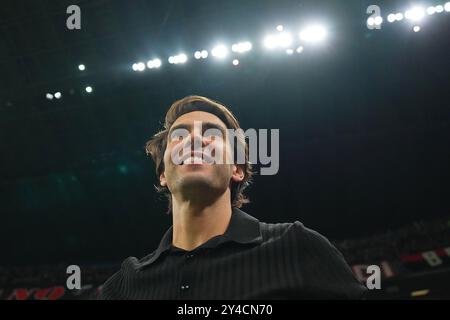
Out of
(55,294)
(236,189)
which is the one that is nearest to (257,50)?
(236,189)

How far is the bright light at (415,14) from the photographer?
192 inches

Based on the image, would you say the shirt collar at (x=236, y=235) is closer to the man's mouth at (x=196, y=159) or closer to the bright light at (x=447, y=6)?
the man's mouth at (x=196, y=159)

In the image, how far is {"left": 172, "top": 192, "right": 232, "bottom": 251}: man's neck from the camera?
1346 mm

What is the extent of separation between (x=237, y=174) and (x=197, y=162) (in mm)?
338

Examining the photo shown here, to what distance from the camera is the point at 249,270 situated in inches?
45.7

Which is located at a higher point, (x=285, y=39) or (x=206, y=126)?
(x=285, y=39)

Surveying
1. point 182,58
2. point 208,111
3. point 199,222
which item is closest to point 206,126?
point 208,111

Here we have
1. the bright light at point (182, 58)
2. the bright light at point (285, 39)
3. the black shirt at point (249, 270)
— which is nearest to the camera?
the black shirt at point (249, 270)

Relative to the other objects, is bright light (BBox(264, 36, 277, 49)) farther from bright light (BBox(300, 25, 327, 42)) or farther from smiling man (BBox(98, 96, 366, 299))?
smiling man (BBox(98, 96, 366, 299))

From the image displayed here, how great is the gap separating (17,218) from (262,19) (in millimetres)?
5841

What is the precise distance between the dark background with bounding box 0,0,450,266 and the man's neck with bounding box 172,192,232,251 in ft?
13.9

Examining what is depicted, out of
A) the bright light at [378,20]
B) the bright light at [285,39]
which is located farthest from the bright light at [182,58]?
the bright light at [378,20]

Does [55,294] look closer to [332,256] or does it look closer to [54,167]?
[54,167]

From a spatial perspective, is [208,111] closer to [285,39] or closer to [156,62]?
[285,39]
